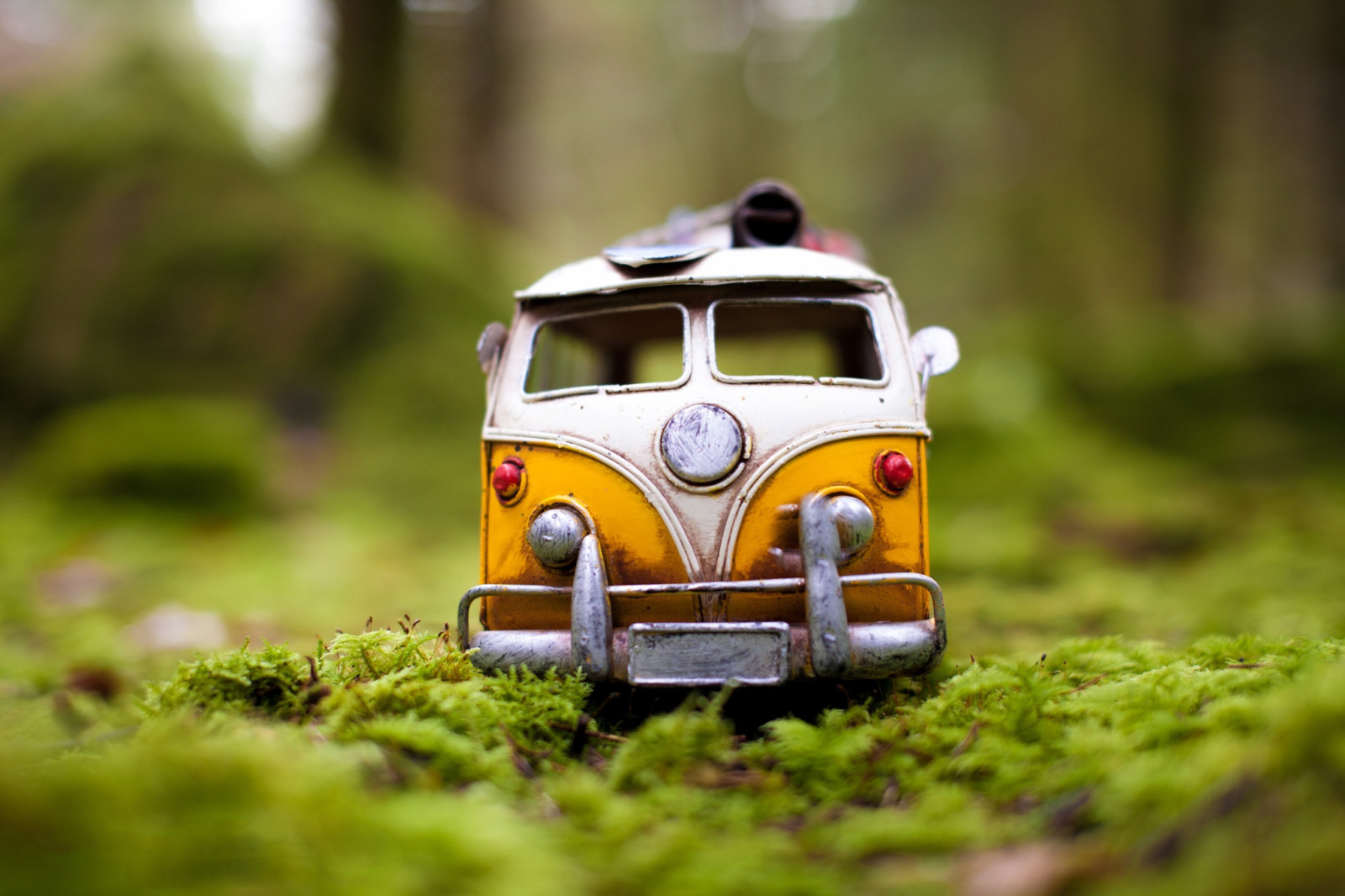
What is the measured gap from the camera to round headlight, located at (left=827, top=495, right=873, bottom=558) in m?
2.99

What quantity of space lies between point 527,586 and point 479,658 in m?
0.34

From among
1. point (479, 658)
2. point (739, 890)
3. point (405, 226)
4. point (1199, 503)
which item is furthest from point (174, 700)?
point (405, 226)

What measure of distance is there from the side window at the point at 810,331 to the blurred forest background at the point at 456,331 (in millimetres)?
1678

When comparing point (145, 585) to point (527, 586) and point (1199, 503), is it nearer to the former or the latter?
point (527, 586)

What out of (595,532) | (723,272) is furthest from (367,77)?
(595,532)

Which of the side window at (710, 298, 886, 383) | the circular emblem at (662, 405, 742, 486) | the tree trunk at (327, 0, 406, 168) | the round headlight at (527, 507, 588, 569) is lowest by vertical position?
the round headlight at (527, 507, 588, 569)

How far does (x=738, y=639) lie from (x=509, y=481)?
3.50ft

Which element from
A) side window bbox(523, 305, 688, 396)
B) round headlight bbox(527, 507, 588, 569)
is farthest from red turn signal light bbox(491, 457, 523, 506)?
side window bbox(523, 305, 688, 396)

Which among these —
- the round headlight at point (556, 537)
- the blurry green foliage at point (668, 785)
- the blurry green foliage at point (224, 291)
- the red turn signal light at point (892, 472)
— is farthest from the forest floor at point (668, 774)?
the blurry green foliage at point (224, 291)

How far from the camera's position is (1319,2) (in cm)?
1202

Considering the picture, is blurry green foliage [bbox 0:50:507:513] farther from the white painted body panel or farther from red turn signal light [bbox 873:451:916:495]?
red turn signal light [bbox 873:451:916:495]

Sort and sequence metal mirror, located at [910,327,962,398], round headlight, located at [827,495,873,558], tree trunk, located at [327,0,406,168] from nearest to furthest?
round headlight, located at [827,495,873,558], metal mirror, located at [910,327,962,398], tree trunk, located at [327,0,406,168]

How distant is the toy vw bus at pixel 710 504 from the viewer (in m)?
2.88

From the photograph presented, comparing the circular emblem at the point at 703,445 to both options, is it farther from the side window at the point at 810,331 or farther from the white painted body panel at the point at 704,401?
the side window at the point at 810,331
